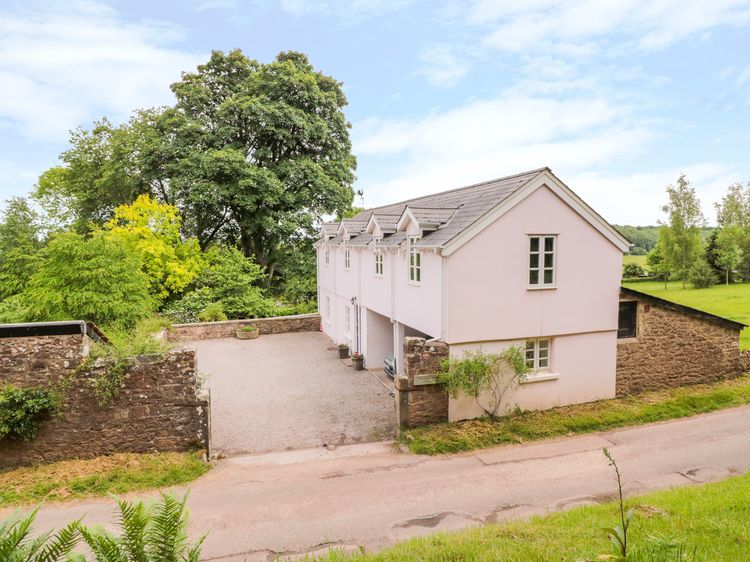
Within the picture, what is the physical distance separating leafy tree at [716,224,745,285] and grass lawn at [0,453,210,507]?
5212 cm

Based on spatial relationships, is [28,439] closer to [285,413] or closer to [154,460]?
[154,460]

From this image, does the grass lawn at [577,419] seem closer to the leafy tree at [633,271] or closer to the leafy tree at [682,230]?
the leafy tree at [682,230]

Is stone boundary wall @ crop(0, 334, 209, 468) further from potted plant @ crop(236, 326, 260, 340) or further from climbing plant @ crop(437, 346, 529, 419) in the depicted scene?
potted plant @ crop(236, 326, 260, 340)

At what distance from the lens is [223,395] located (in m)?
16.8

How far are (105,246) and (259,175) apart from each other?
11.7 metres

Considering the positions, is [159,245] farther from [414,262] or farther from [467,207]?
[467,207]

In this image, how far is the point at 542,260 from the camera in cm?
1402

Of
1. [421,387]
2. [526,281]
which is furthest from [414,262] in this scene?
[421,387]

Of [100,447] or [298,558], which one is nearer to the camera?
[298,558]

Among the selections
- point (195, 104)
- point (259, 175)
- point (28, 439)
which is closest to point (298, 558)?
point (28, 439)

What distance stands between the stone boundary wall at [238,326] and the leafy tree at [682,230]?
35.5 metres

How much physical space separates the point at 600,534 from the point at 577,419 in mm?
7177

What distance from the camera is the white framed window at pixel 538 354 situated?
14.4m

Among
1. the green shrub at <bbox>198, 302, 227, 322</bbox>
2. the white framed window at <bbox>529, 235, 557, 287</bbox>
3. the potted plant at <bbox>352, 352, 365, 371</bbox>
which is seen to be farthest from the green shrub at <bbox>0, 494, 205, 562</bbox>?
the green shrub at <bbox>198, 302, 227, 322</bbox>
